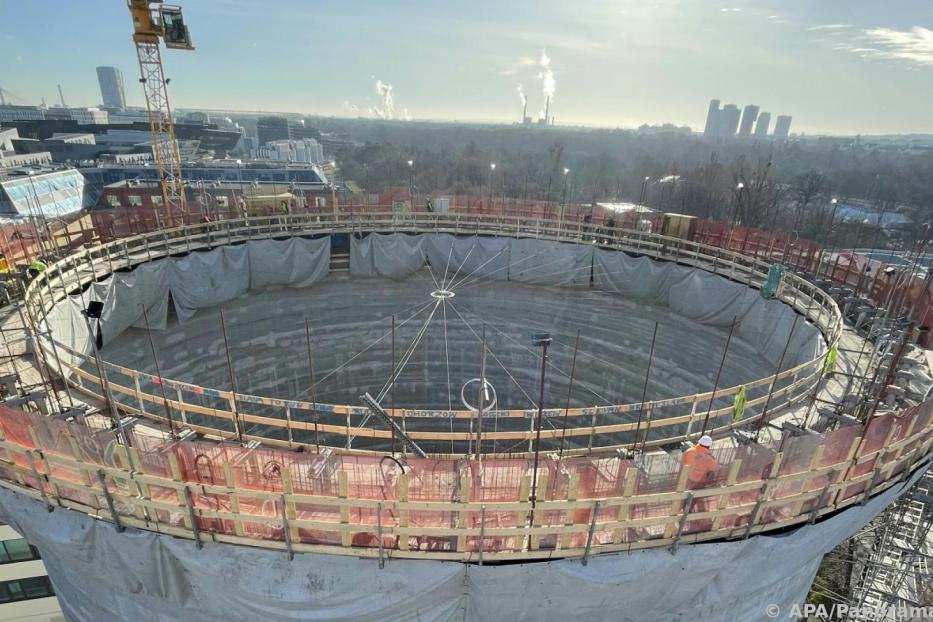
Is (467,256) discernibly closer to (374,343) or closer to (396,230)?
(396,230)

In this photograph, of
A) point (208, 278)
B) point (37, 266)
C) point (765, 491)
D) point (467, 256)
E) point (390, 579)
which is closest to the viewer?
point (390, 579)

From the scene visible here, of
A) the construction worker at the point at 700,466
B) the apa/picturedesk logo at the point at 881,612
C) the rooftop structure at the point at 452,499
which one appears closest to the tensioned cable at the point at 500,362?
the rooftop structure at the point at 452,499

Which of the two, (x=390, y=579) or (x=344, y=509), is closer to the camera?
(x=344, y=509)

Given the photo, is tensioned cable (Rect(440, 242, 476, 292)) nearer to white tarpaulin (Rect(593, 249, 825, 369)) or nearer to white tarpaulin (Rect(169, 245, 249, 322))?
white tarpaulin (Rect(593, 249, 825, 369))

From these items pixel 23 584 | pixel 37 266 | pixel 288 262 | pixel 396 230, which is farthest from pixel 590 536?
pixel 23 584

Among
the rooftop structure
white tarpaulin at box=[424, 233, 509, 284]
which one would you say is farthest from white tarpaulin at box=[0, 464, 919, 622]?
white tarpaulin at box=[424, 233, 509, 284]

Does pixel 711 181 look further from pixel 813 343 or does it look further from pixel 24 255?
pixel 24 255
